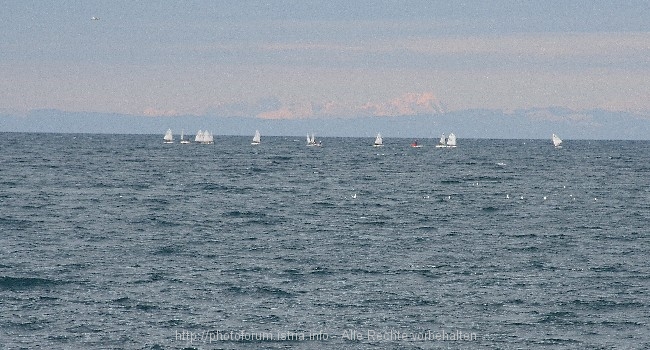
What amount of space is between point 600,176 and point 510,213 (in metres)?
66.0

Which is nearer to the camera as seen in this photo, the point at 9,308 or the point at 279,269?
the point at 9,308

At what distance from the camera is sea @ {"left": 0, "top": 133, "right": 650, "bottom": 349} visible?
36656mm

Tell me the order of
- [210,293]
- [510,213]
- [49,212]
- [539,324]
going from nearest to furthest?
[539,324] < [210,293] < [49,212] < [510,213]

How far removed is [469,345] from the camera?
3534 centimetres

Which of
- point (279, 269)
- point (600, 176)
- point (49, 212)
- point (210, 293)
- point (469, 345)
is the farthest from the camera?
point (600, 176)

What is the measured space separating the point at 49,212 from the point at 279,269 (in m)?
33.9

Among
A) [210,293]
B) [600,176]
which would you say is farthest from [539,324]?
[600,176]

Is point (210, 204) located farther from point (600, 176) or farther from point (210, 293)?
point (600, 176)

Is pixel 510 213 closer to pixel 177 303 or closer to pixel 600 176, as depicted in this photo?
pixel 177 303

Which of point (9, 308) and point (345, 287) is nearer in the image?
point (9, 308)

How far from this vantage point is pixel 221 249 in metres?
57.2

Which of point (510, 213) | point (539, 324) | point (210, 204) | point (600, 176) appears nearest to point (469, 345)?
point (539, 324)

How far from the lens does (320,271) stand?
49.3 m

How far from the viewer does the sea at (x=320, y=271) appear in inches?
1443
